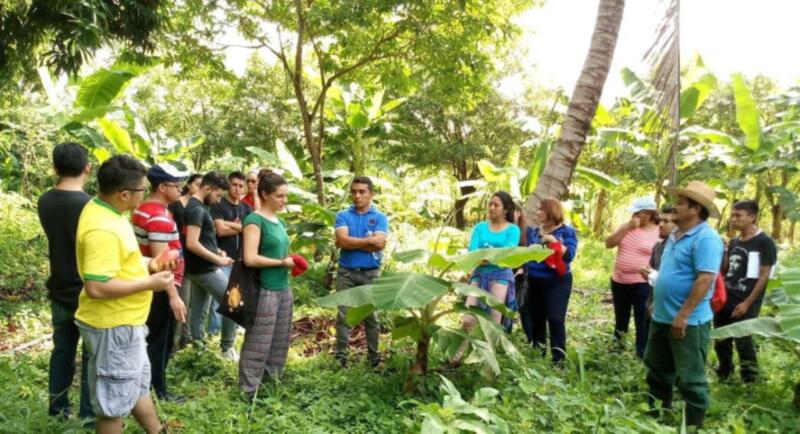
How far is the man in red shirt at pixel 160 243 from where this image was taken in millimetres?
3035

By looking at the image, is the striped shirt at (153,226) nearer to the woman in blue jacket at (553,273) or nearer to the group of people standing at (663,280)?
A: the group of people standing at (663,280)

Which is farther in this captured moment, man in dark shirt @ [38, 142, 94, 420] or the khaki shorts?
man in dark shirt @ [38, 142, 94, 420]

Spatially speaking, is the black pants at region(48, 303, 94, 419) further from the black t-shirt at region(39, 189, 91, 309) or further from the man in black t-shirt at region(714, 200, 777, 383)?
the man in black t-shirt at region(714, 200, 777, 383)

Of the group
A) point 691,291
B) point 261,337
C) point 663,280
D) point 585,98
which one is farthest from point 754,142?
point 261,337

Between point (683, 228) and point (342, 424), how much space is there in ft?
8.37

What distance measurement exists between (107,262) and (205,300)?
252 cm

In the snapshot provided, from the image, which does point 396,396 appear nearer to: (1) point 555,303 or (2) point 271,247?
(2) point 271,247

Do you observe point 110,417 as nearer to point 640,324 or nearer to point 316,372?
point 316,372

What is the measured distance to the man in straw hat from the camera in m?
3.23

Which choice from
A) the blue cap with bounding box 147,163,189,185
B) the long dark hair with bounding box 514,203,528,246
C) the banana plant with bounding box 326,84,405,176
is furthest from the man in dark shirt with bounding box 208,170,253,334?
the banana plant with bounding box 326,84,405,176

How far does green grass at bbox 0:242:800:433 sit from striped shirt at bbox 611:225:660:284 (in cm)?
69

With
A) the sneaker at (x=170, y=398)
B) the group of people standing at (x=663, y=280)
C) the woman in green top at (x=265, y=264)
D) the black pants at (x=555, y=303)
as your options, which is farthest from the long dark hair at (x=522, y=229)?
the sneaker at (x=170, y=398)

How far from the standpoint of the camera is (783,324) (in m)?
3.13

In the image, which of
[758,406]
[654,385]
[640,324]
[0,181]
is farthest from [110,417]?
[0,181]
